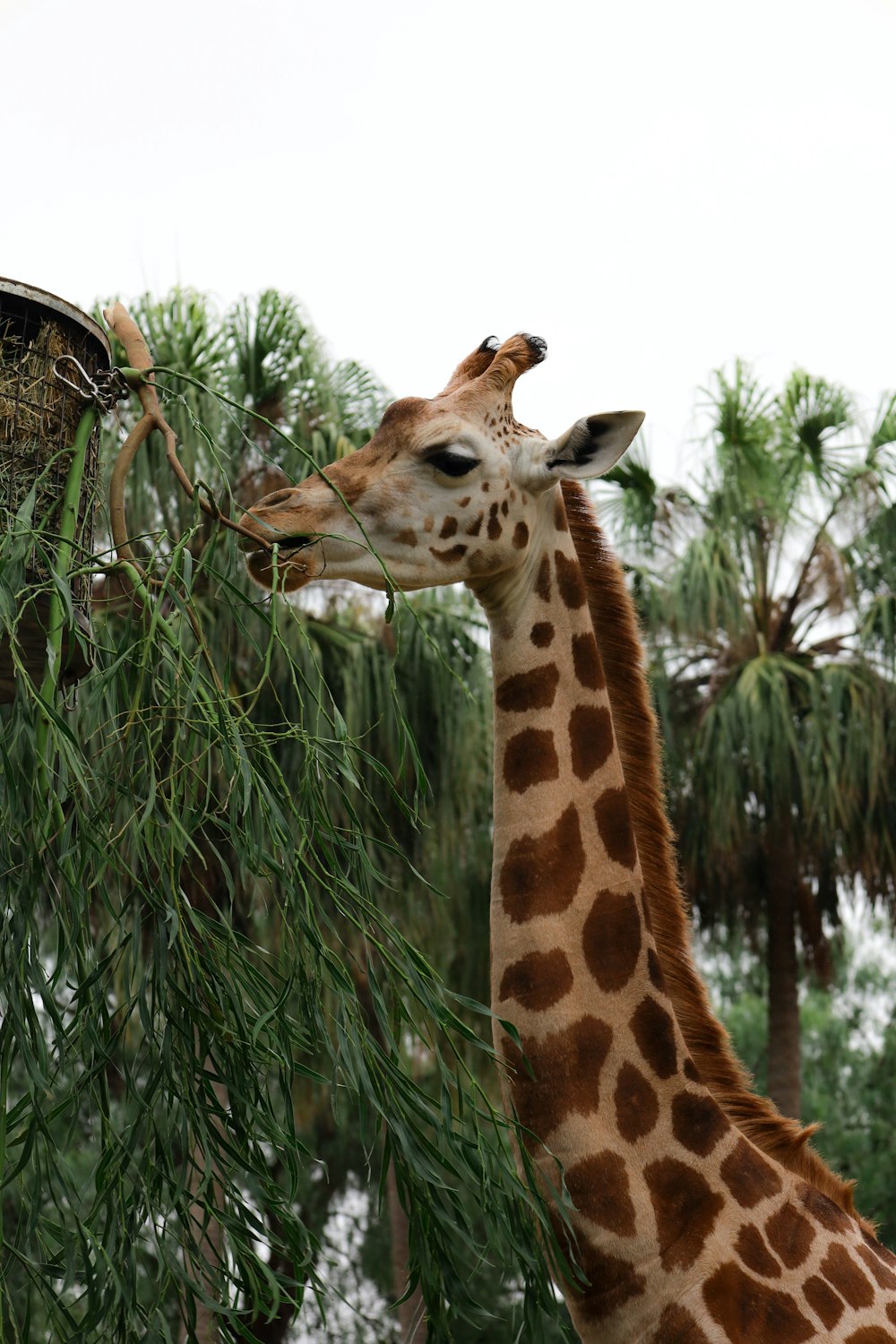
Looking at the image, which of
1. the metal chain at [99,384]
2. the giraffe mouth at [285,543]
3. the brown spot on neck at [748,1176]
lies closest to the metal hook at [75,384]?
the metal chain at [99,384]

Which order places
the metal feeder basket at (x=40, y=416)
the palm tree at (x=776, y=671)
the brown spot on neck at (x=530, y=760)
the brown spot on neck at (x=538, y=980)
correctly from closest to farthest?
1. the metal feeder basket at (x=40, y=416)
2. the brown spot on neck at (x=538, y=980)
3. the brown spot on neck at (x=530, y=760)
4. the palm tree at (x=776, y=671)

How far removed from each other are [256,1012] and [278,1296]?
45cm

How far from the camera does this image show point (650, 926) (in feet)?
11.4

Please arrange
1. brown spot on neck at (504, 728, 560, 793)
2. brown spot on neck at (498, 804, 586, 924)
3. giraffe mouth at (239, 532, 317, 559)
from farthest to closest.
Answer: brown spot on neck at (504, 728, 560, 793)
brown spot on neck at (498, 804, 586, 924)
giraffe mouth at (239, 532, 317, 559)

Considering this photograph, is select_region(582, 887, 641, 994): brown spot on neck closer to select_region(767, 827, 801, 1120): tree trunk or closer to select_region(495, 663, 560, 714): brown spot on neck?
select_region(495, 663, 560, 714): brown spot on neck

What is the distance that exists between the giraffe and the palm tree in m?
6.63

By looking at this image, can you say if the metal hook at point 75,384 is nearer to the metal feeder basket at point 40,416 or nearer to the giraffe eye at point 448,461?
the metal feeder basket at point 40,416

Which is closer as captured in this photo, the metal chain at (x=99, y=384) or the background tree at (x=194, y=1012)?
Answer: the background tree at (x=194, y=1012)

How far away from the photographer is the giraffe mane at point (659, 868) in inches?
135

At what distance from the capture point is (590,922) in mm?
3342

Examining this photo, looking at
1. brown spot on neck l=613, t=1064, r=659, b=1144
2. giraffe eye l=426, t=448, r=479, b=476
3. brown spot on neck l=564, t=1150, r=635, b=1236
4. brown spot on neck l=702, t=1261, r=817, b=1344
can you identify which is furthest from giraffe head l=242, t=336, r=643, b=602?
brown spot on neck l=702, t=1261, r=817, b=1344

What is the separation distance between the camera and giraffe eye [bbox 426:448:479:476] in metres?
3.54

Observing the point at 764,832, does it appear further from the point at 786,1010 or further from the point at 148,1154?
the point at 148,1154

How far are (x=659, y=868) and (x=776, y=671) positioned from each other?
22.9ft
